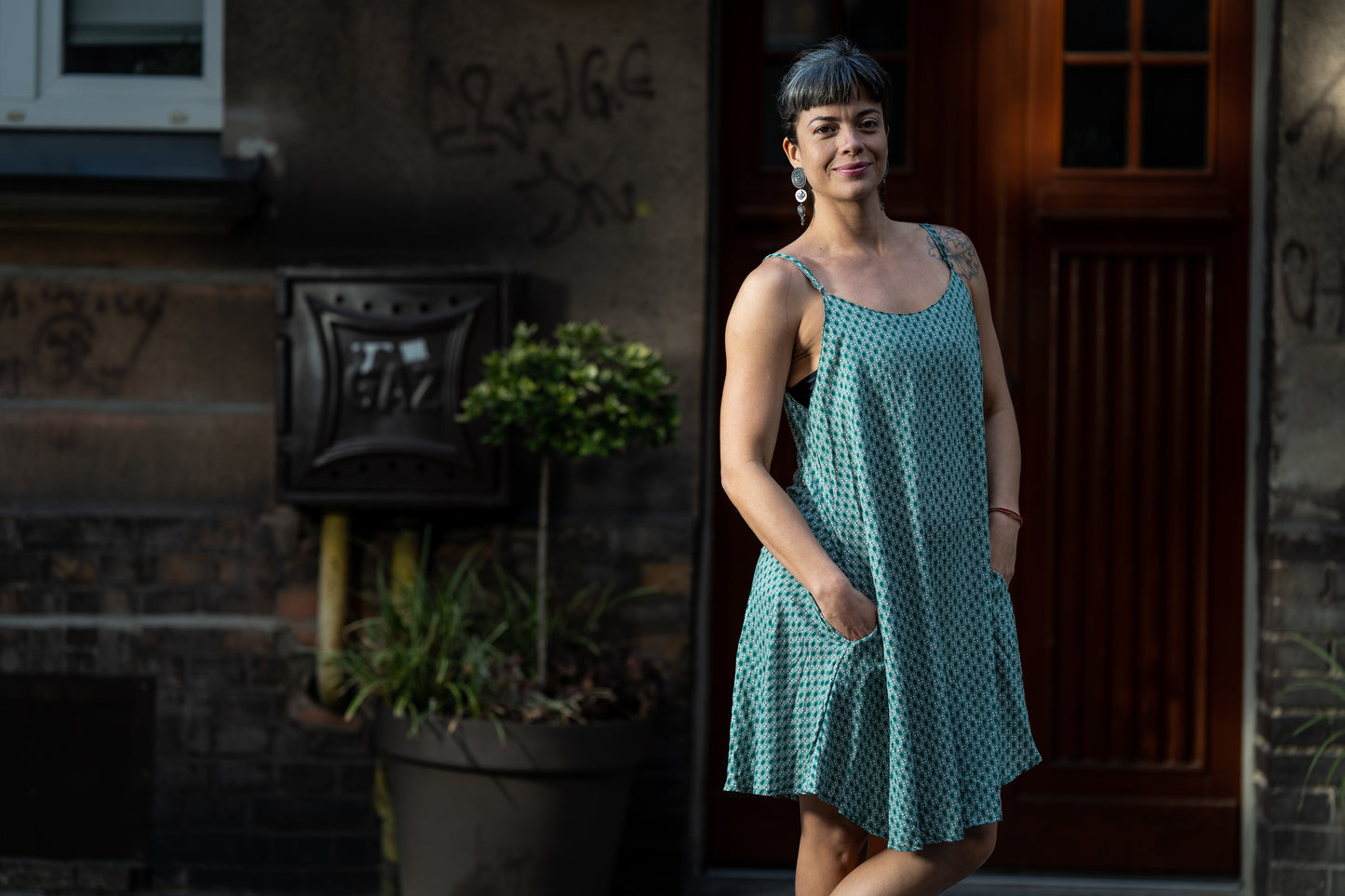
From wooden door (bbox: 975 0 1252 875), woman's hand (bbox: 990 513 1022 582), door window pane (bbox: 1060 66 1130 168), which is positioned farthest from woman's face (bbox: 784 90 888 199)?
door window pane (bbox: 1060 66 1130 168)

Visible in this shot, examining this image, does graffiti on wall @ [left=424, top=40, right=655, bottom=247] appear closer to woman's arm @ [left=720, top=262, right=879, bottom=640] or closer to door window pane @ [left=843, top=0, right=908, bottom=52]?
door window pane @ [left=843, top=0, right=908, bottom=52]

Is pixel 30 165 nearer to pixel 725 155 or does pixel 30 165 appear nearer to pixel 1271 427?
pixel 725 155

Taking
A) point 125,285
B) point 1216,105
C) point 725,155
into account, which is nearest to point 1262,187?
point 1216,105

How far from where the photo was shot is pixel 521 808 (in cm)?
370

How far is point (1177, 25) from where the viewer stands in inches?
173

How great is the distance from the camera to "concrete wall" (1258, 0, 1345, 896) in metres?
4.16

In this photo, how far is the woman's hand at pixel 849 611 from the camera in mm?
2303

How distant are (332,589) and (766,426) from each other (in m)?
2.16

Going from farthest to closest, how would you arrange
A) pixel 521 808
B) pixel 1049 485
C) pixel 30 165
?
pixel 1049 485 → pixel 30 165 → pixel 521 808

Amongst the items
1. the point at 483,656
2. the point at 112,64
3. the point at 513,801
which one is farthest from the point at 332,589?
the point at 112,64

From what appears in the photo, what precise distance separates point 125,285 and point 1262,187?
3.38 m

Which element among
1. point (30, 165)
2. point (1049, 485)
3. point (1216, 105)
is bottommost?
point (1049, 485)

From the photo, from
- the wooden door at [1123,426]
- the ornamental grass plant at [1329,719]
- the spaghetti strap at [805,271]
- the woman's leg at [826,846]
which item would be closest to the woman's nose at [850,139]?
the spaghetti strap at [805,271]

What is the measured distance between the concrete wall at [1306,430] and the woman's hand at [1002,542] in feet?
6.54
